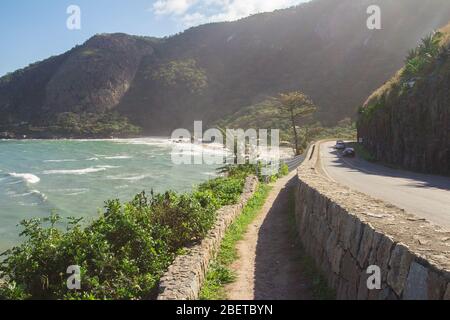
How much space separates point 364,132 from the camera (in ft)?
155

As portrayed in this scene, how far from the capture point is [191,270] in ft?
25.5

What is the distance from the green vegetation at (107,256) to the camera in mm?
7645

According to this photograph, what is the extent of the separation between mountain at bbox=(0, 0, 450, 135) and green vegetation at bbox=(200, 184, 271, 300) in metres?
79.2

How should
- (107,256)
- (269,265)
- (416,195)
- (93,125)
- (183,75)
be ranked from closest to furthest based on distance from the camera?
(107,256)
(269,265)
(416,195)
(93,125)
(183,75)

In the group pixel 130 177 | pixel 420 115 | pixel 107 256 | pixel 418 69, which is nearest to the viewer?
pixel 107 256

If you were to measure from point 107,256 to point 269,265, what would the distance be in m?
3.83

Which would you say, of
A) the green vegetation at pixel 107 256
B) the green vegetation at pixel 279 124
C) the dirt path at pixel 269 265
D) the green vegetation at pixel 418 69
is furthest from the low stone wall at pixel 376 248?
the green vegetation at pixel 279 124

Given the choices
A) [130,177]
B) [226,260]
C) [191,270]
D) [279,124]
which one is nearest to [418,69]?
[130,177]

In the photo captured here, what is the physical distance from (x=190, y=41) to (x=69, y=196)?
509 ft

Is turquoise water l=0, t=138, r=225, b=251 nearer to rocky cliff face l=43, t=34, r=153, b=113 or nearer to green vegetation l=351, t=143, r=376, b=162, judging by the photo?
green vegetation l=351, t=143, r=376, b=162

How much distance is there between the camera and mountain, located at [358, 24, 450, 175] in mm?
27266

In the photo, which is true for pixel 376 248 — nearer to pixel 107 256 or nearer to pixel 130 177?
pixel 107 256
